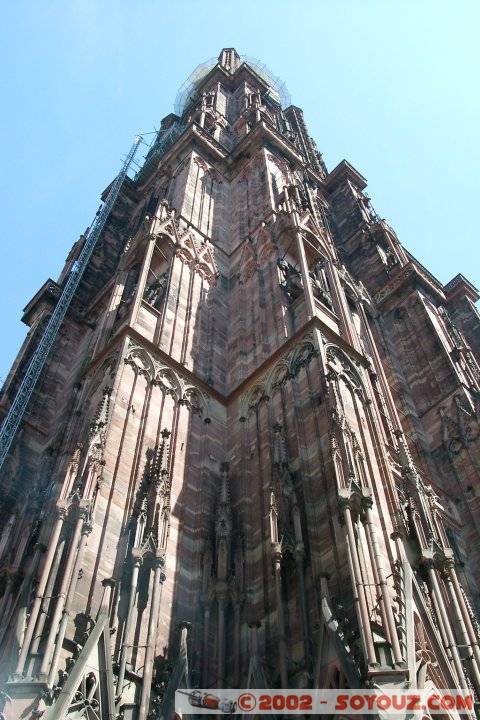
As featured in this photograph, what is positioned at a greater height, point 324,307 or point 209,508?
point 324,307

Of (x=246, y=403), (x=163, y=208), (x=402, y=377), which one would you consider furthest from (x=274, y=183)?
(x=246, y=403)

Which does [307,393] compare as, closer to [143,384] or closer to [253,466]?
[253,466]

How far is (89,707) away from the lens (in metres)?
9.50

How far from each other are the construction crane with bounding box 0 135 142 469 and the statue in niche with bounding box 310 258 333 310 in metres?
8.18

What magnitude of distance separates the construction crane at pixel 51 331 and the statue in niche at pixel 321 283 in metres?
8.18

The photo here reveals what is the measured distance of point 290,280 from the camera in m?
20.9

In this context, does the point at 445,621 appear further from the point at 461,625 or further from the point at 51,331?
the point at 51,331

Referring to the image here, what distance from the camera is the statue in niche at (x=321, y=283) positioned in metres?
19.4

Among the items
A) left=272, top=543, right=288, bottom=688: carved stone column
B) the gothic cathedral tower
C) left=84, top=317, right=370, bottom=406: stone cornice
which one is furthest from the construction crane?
left=272, top=543, right=288, bottom=688: carved stone column

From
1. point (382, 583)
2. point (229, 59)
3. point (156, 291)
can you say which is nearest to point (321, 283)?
point (156, 291)

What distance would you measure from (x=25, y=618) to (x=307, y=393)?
721 cm

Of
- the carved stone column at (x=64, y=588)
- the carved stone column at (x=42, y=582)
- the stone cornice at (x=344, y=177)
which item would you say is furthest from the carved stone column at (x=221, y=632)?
the stone cornice at (x=344, y=177)

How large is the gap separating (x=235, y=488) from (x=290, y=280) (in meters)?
7.54

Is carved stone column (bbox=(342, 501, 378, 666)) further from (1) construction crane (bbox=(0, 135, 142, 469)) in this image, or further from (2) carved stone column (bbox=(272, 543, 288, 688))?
(1) construction crane (bbox=(0, 135, 142, 469))
